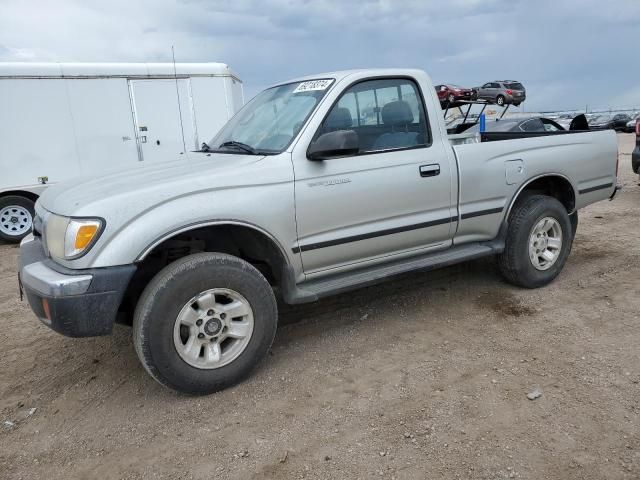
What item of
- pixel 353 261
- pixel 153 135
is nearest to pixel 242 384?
pixel 353 261

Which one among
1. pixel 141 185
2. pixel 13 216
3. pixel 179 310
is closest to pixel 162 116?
pixel 13 216

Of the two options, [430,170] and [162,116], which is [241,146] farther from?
[162,116]

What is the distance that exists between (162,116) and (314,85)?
5914 mm

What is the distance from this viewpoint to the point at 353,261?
3.67m

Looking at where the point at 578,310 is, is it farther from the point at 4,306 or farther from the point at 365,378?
the point at 4,306

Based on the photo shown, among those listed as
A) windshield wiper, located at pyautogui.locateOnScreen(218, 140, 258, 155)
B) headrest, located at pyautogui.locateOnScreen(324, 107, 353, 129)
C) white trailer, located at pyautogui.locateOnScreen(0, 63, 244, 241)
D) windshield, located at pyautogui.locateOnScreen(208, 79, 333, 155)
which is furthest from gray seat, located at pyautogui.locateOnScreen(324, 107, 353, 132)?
white trailer, located at pyautogui.locateOnScreen(0, 63, 244, 241)

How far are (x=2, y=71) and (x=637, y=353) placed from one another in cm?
901

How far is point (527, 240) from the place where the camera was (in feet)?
14.7

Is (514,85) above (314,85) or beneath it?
above

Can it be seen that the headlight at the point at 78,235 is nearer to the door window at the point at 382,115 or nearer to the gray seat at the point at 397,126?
the door window at the point at 382,115

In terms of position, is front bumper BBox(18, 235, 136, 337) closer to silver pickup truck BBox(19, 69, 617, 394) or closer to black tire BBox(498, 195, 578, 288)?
silver pickup truck BBox(19, 69, 617, 394)

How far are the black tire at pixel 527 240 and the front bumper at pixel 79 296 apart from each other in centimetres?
317

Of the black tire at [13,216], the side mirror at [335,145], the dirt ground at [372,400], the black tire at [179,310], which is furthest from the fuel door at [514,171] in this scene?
the black tire at [13,216]

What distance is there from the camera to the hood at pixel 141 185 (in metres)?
2.88
